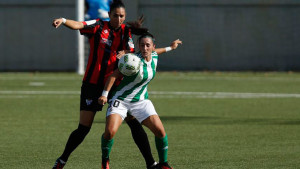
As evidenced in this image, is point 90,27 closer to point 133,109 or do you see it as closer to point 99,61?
point 99,61

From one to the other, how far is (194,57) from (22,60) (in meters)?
7.00

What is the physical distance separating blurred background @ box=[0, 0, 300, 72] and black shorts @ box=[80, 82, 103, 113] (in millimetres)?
20427

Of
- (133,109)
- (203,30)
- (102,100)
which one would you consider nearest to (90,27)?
(102,100)

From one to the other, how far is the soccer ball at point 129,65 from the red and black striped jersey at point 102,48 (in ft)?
1.25

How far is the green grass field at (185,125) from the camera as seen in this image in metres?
9.14

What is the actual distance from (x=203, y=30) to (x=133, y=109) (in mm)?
21240

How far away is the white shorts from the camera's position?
8016 millimetres

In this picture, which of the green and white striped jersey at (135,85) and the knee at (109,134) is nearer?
the knee at (109,134)

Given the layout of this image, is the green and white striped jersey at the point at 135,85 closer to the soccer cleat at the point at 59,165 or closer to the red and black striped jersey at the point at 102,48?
the red and black striped jersey at the point at 102,48

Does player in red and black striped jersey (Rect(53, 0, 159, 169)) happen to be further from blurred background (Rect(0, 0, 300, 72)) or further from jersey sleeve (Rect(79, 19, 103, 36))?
blurred background (Rect(0, 0, 300, 72))

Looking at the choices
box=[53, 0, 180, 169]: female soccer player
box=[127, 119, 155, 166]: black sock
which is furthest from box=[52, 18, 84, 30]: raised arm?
box=[127, 119, 155, 166]: black sock

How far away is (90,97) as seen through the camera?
8.21m

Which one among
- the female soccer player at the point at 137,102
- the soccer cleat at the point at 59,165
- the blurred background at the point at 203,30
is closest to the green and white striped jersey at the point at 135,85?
the female soccer player at the point at 137,102

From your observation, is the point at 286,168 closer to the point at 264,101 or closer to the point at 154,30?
the point at 264,101
